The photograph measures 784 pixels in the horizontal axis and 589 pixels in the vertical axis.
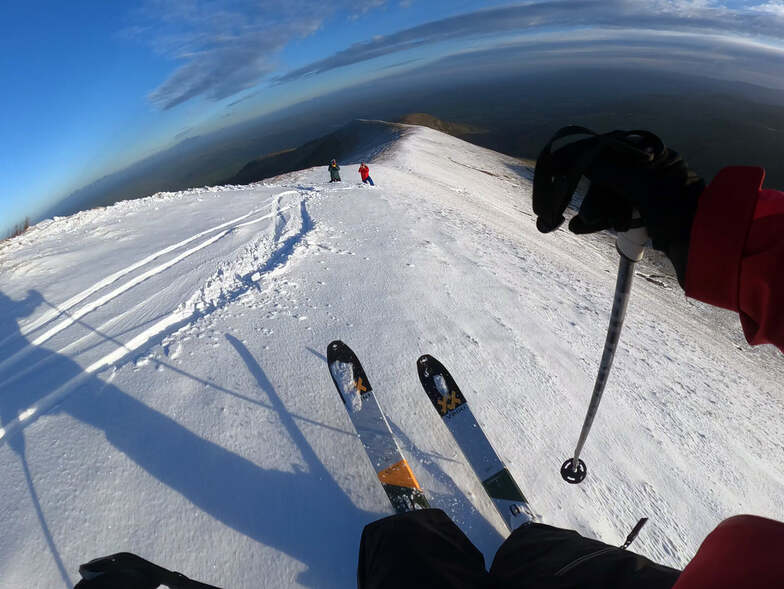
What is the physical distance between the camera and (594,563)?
1.52 m

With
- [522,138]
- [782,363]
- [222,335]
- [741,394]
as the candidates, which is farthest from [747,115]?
[222,335]

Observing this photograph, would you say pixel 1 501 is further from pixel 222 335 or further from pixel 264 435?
pixel 222 335

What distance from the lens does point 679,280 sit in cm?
142

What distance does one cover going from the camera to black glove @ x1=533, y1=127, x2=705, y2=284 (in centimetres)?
144

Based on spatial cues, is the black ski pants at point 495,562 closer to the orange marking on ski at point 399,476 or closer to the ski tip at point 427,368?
the orange marking on ski at point 399,476

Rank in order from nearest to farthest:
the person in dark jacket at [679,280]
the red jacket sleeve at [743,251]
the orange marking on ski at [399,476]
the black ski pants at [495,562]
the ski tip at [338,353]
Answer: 1. the person in dark jacket at [679,280]
2. the red jacket sleeve at [743,251]
3. the black ski pants at [495,562]
4. the orange marking on ski at [399,476]
5. the ski tip at [338,353]

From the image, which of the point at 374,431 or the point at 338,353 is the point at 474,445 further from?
the point at 338,353

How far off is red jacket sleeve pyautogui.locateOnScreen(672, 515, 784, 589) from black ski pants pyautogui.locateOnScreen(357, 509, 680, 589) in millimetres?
429

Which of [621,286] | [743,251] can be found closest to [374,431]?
[621,286]

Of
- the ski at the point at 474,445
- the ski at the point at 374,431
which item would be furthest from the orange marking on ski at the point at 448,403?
the ski at the point at 374,431

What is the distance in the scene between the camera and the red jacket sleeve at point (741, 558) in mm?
847

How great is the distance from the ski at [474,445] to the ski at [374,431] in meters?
0.54

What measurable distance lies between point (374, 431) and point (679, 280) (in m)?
2.58

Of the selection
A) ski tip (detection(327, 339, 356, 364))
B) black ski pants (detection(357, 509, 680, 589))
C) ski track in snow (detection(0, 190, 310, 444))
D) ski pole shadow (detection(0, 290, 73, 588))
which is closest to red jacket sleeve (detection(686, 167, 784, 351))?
black ski pants (detection(357, 509, 680, 589))
